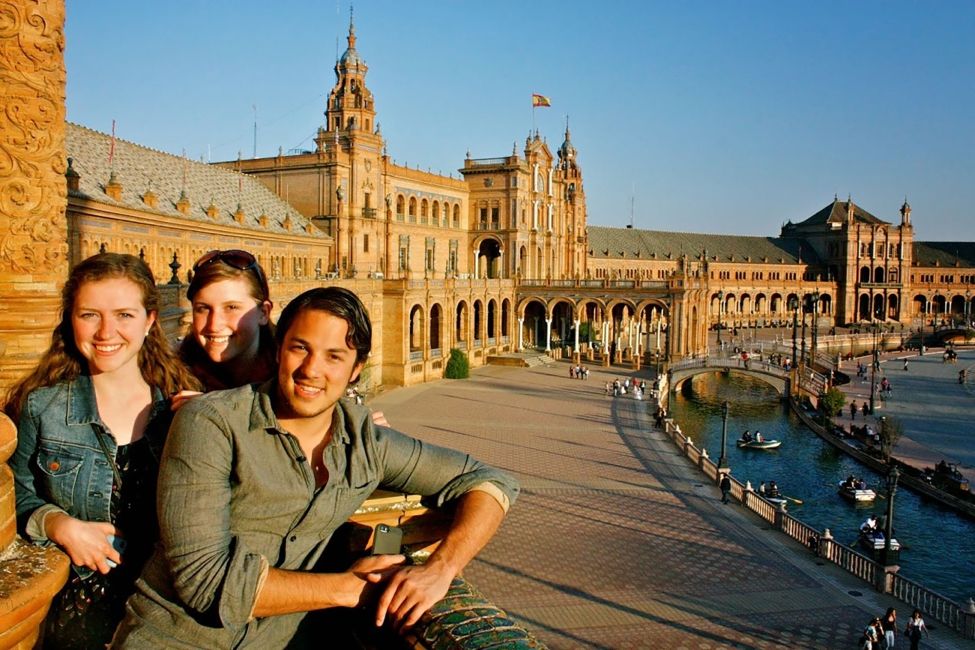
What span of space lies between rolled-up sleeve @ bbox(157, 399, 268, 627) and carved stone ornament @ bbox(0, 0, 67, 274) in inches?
237

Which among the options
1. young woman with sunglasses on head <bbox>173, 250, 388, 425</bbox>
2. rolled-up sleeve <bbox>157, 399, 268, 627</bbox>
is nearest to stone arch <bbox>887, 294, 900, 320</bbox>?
young woman with sunglasses on head <bbox>173, 250, 388, 425</bbox>

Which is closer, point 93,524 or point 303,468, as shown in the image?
point 303,468

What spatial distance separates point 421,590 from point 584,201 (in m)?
81.5

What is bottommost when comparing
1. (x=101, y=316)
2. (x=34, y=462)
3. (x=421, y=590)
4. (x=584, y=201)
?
(x=421, y=590)

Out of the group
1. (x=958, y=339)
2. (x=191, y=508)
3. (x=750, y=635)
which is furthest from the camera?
(x=958, y=339)

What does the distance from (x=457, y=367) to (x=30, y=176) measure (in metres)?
43.4

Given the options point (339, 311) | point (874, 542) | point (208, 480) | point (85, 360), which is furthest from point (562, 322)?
point (208, 480)

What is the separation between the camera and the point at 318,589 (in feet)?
10.5

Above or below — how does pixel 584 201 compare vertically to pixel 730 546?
above

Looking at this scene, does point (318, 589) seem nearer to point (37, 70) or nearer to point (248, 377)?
point (248, 377)

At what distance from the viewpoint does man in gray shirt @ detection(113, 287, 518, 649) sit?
9.92 ft

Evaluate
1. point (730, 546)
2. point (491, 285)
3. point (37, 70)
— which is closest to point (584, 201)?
point (491, 285)

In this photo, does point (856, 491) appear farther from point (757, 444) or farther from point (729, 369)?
point (729, 369)

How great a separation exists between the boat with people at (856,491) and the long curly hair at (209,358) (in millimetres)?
29099
